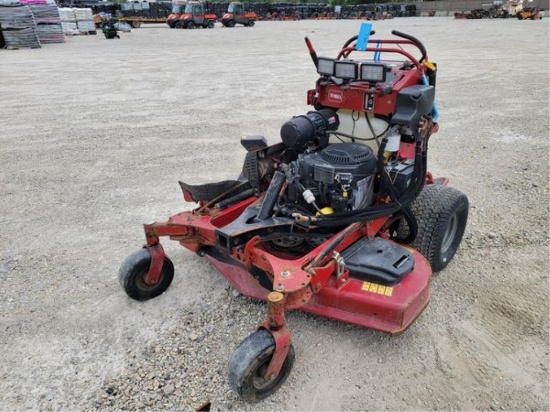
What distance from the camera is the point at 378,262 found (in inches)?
113

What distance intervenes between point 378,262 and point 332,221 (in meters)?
0.39

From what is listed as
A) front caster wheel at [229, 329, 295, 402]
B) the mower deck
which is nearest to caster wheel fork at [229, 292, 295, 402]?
front caster wheel at [229, 329, 295, 402]

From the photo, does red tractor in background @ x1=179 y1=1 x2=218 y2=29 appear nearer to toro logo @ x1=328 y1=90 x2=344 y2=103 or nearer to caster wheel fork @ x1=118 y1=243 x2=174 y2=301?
toro logo @ x1=328 y1=90 x2=344 y2=103

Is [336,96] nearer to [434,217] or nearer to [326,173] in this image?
[326,173]

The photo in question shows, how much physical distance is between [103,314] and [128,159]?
3355mm

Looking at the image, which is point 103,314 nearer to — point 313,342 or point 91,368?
point 91,368

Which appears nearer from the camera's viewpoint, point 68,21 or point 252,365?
point 252,365

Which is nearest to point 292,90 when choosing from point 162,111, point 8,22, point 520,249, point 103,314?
point 162,111

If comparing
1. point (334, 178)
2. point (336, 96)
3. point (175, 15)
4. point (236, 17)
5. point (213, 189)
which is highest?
point (336, 96)

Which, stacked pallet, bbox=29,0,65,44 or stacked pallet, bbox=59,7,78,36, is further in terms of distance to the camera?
stacked pallet, bbox=59,7,78,36

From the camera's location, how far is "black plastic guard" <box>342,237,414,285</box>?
110 inches

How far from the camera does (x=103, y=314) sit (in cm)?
322

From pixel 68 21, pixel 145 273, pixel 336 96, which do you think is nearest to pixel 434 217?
pixel 336 96

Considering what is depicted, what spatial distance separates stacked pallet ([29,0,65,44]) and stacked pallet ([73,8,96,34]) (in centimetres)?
637
